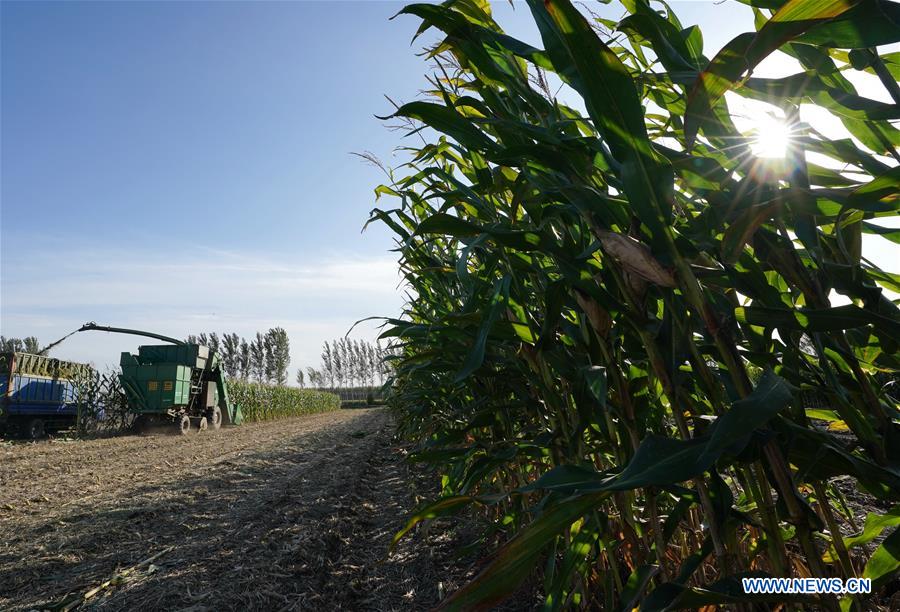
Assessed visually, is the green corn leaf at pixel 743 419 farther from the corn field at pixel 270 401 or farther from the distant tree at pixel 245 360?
the distant tree at pixel 245 360

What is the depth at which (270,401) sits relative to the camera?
25.4m

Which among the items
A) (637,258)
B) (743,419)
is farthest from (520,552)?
(637,258)

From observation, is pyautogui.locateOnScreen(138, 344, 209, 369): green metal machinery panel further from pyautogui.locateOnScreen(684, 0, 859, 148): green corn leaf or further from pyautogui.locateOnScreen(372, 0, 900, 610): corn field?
pyautogui.locateOnScreen(684, 0, 859, 148): green corn leaf

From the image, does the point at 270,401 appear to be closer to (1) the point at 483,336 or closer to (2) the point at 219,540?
(2) the point at 219,540

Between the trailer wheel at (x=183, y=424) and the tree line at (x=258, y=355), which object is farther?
the tree line at (x=258, y=355)

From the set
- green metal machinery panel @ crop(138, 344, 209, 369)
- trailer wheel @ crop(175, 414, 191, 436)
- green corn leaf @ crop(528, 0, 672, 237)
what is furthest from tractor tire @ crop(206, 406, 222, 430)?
green corn leaf @ crop(528, 0, 672, 237)

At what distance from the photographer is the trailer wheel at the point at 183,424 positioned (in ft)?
43.5

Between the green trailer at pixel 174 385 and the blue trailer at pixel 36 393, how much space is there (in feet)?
4.49

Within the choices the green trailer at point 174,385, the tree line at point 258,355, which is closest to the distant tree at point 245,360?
the tree line at point 258,355

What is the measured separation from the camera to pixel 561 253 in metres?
1.03

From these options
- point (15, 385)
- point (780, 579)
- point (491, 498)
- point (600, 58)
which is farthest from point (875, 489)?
point (15, 385)

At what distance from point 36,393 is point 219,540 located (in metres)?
12.3

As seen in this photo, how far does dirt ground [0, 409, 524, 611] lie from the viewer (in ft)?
8.29

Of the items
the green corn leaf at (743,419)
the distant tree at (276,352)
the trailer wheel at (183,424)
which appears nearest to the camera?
the green corn leaf at (743,419)
